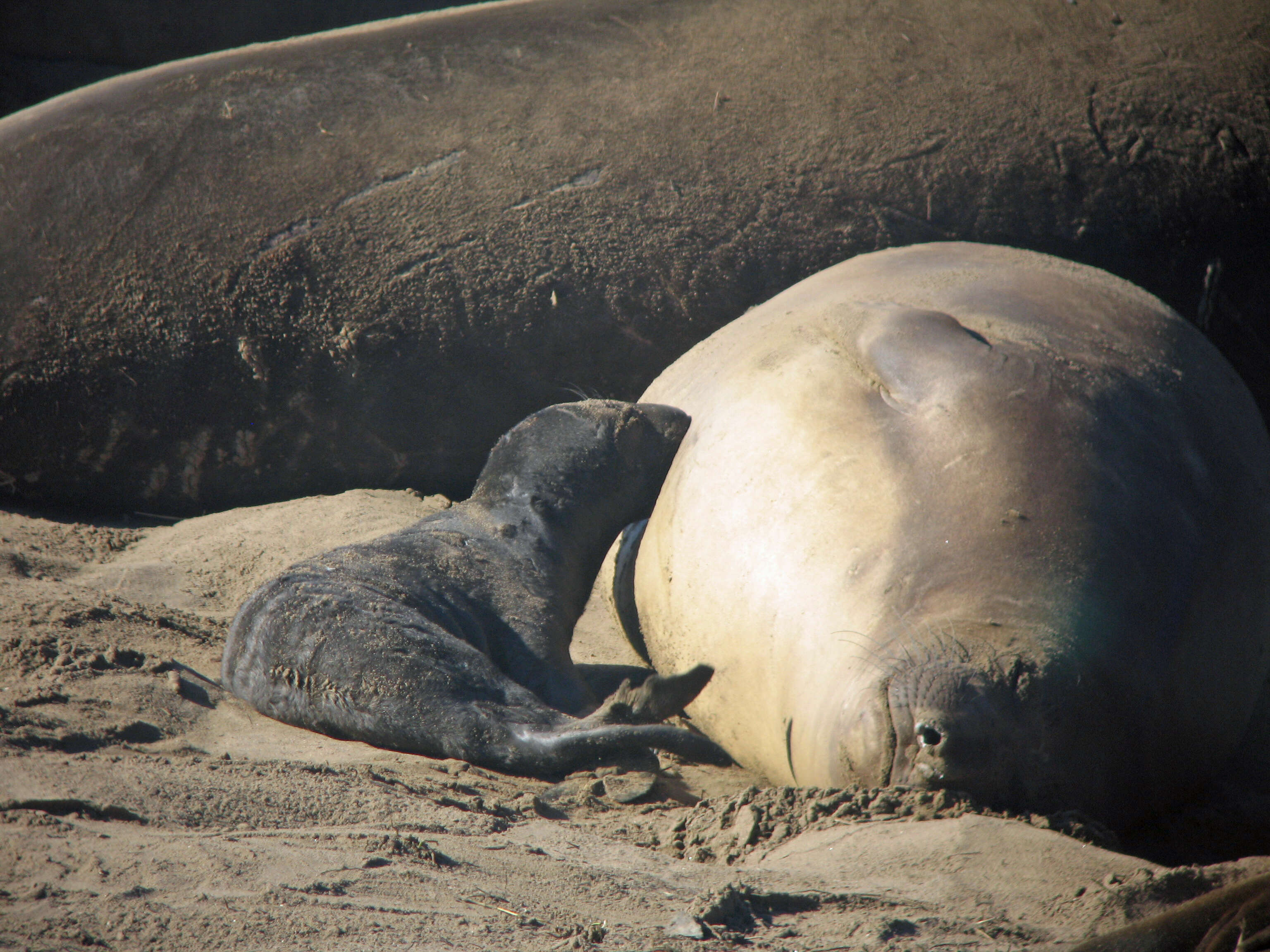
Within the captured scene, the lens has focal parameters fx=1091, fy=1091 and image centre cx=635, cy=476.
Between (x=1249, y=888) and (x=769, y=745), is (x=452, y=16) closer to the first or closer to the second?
(x=769, y=745)

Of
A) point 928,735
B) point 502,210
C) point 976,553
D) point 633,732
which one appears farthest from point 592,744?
point 502,210

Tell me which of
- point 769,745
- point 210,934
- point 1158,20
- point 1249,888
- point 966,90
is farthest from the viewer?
point 1158,20

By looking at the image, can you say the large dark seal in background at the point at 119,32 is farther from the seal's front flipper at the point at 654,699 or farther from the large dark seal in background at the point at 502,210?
the seal's front flipper at the point at 654,699

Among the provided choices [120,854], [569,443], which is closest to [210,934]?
[120,854]

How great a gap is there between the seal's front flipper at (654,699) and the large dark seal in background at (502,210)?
69.8 inches

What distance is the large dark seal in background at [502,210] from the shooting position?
157 inches

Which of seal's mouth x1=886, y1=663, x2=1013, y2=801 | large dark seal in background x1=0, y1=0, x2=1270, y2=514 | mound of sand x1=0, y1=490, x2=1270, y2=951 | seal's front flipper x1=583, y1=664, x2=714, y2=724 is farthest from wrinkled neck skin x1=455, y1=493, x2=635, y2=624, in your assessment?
seal's mouth x1=886, y1=663, x2=1013, y2=801

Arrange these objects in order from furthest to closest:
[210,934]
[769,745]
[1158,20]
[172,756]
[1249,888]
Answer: [1158,20] < [769,745] < [172,756] < [1249,888] < [210,934]

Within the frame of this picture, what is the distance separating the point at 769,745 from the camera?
8.20 ft

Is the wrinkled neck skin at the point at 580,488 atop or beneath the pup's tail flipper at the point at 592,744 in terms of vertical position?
atop

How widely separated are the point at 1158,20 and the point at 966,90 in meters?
1.02

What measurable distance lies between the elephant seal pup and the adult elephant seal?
199 millimetres

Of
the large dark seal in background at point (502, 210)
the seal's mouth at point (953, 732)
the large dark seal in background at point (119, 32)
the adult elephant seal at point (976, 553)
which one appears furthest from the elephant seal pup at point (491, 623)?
the large dark seal in background at point (119, 32)

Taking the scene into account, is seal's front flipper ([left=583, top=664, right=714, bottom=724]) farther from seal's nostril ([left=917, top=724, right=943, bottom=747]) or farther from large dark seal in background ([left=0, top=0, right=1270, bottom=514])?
large dark seal in background ([left=0, top=0, right=1270, bottom=514])
